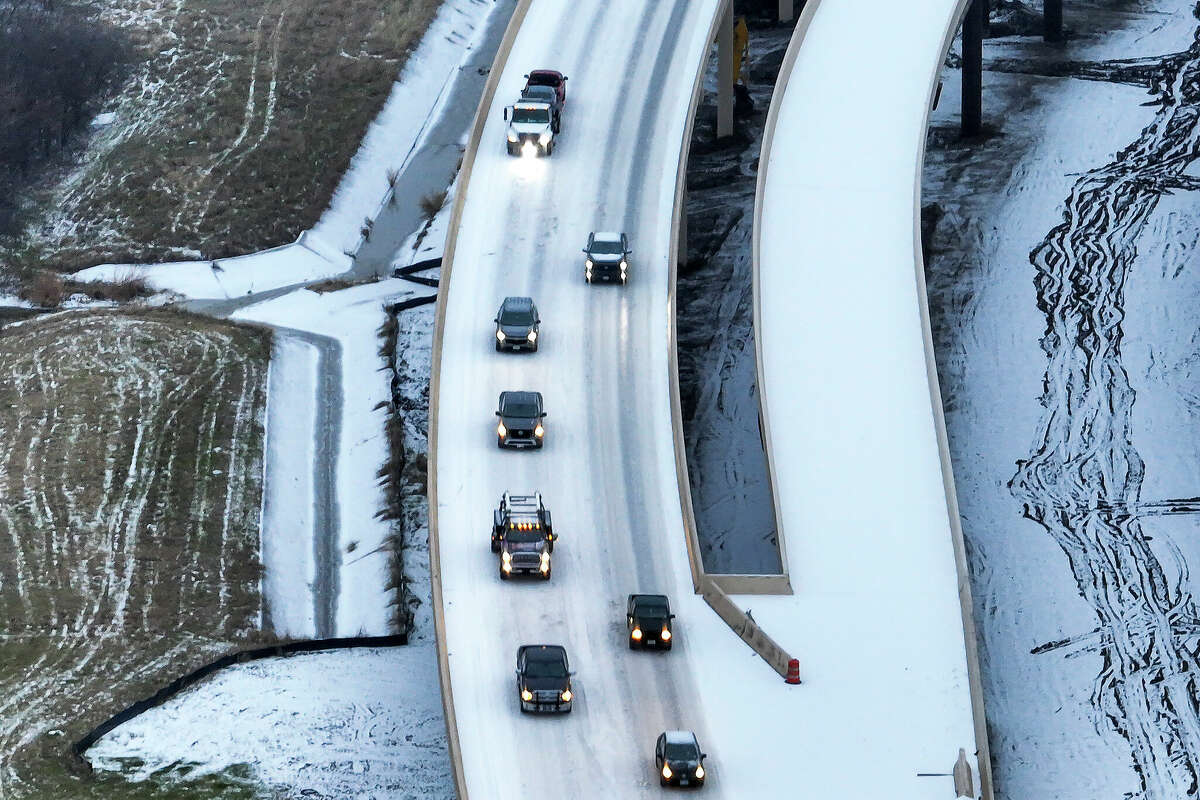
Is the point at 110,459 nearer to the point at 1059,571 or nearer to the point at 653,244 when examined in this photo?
the point at 653,244

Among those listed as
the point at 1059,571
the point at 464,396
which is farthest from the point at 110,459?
the point at 1059,571

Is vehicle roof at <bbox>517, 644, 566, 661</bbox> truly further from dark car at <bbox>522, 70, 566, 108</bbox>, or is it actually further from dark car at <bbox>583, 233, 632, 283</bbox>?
dark car at <bbox>522, 70, 566, 108</bbox>

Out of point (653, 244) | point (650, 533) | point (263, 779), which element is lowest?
point (263, 779)

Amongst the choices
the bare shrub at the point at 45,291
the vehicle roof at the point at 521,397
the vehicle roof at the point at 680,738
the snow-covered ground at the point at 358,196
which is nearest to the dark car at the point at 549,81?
the snow-covered ground at the point at 358,196

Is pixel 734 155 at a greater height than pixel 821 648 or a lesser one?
greater

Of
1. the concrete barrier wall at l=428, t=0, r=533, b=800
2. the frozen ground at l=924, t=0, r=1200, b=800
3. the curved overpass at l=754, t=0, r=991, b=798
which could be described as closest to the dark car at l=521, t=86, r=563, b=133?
the concrete barrier wall at l=428, t=0, r=533, b=800

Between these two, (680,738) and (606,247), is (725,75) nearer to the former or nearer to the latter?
(606,247)

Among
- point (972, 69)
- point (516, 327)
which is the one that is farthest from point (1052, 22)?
point (516, 327)
